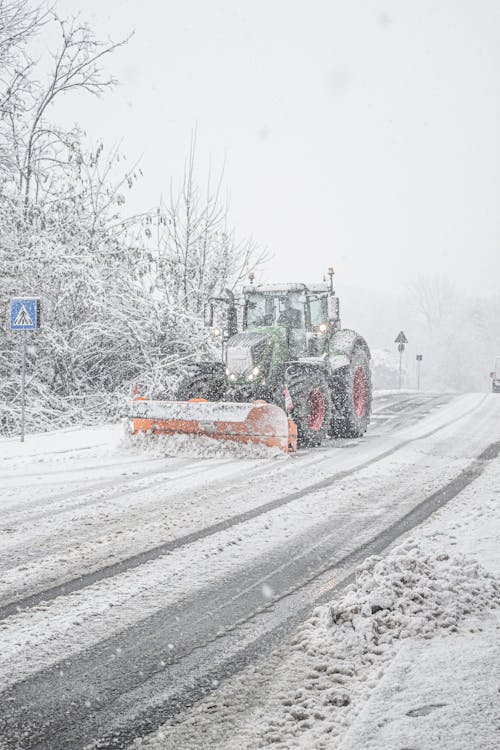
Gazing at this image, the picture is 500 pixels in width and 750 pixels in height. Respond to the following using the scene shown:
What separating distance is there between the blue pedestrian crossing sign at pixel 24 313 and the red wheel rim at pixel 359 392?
5.64 m

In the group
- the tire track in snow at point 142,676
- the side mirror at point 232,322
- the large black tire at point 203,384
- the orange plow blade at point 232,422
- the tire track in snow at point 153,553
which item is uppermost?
the side mirror at point 232,322

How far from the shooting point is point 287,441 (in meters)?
8.86

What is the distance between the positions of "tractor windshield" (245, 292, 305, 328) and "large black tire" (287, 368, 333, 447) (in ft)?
4.24

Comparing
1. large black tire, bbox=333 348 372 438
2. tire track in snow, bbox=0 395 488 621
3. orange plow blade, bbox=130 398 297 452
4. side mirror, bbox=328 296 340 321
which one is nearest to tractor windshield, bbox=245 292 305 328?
side mirror, bbox=328 296 340 321

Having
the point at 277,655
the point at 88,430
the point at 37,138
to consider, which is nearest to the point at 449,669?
the point at 277,655

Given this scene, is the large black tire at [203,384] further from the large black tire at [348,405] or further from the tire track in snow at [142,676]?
the tire track in snow at [142,676]

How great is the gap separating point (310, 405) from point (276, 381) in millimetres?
637

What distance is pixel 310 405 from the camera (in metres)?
10.3

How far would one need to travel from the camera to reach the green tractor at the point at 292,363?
9984mm

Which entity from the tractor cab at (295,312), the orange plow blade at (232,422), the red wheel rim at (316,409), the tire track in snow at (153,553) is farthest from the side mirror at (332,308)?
the tire track in snow at (153,553)

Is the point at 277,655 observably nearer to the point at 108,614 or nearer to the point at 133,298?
the point at 108,614

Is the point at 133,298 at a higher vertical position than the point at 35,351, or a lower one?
higher

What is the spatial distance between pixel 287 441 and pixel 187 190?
12.2 metres

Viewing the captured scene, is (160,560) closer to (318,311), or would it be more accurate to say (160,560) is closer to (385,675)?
(385,675)
